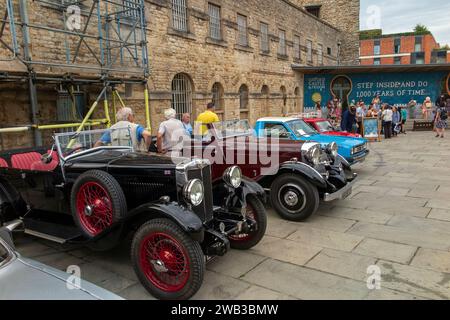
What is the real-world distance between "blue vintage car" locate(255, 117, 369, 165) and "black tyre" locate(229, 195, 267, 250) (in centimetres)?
350

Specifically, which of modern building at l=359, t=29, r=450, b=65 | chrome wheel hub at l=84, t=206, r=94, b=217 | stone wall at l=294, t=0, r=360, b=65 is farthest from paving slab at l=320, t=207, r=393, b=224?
modern building at l=359, t=29, r=450, b=65

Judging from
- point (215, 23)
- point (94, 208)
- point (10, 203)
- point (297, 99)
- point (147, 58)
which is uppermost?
point (215, 23)

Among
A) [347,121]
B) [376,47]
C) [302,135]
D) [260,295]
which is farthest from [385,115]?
[376,47]

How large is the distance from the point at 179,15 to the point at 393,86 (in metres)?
14.7

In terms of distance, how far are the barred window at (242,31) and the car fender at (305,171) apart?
1235cm

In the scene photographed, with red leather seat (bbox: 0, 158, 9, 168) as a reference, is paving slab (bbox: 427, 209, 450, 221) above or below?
below

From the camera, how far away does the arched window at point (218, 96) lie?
15.0m

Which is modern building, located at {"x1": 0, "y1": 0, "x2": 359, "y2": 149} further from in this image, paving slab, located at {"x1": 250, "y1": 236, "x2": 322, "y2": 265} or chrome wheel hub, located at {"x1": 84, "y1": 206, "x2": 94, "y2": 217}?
paving slab, located at {"x1": 250, "y1": 236, "x2": 322, "y2": 265}

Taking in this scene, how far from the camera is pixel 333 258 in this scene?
4.10m

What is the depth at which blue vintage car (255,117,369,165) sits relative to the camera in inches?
301

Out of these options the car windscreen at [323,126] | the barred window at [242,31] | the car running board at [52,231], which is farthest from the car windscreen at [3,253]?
the barred window at [242,31]

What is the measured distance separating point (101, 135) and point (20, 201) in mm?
1391

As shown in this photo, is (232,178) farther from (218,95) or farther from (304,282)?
(218,95)
